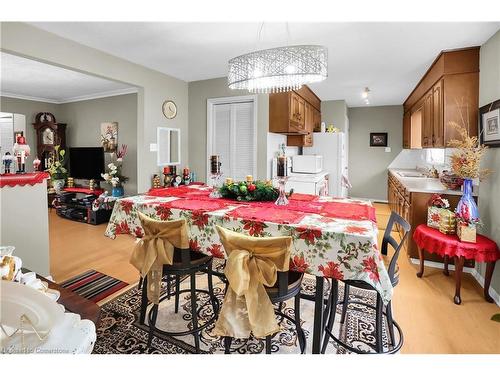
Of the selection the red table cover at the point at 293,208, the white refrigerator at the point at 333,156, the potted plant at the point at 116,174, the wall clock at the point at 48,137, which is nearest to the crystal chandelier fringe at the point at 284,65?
the red table cover at the point at 293,208

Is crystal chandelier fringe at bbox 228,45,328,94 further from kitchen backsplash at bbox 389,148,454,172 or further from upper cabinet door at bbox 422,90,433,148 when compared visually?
kitchen backsplash at bbox 389,148,454,172

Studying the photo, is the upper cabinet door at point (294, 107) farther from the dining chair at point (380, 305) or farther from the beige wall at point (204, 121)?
the dining chair at point (380, 305)

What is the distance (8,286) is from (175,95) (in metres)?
3.82

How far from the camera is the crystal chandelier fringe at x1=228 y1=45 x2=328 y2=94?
197 centimetres

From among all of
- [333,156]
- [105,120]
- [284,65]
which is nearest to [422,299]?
[284,65]

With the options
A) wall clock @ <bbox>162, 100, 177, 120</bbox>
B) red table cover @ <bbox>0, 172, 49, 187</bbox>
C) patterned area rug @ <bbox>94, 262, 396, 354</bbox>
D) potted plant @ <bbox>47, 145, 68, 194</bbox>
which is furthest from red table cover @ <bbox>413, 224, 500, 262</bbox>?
potted plant @ <bbox>47, 145, 68, 194</bbox>

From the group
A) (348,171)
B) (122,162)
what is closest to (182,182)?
(122,162)

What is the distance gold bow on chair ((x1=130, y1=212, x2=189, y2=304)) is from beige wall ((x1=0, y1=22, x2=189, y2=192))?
213 cm

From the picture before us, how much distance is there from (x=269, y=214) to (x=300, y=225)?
26 centimetres

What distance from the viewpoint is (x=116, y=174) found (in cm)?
534
